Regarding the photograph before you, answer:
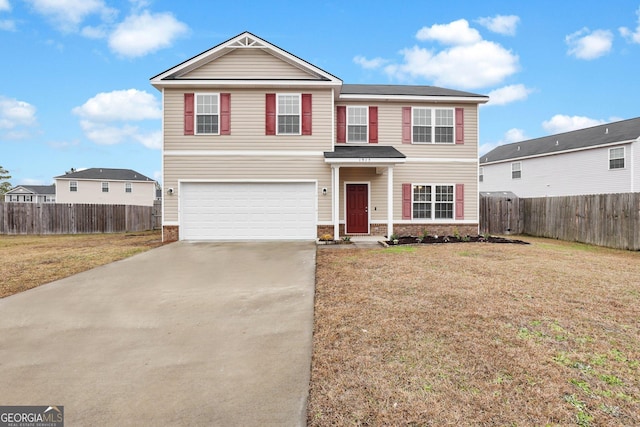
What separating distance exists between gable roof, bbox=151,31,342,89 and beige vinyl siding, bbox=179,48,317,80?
0.14 metres

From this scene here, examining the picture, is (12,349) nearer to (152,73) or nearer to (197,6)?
(152,73)

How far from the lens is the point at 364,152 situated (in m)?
13.2

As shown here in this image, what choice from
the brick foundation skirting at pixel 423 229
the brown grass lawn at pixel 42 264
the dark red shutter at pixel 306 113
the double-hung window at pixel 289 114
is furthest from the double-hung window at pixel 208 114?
the brick foundation skirting at pixel 423 229

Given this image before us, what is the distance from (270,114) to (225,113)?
5.77 ft

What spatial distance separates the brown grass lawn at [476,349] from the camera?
8.59 ft

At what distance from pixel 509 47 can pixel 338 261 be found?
17180 mm

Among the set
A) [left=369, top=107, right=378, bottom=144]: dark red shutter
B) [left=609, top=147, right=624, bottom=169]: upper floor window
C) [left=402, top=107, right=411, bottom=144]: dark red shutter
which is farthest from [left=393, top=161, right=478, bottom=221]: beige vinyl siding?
[left=609, top=147, right=624, bottom=169]: upper floor window

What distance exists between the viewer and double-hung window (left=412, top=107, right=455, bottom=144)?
14562 mm

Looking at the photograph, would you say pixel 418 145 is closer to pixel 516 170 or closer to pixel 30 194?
pixel 516 170

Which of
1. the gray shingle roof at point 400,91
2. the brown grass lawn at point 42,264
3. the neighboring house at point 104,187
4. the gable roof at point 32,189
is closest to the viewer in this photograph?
the brown grass lawn at point 42,264

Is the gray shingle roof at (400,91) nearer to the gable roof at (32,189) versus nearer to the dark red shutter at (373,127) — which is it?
the dark red shutter at (373,127)

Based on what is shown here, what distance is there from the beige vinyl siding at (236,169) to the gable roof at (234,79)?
2866 millimetres

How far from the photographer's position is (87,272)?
795cm

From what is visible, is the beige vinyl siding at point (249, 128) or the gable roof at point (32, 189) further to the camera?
the gable roof at point (32, 189)
